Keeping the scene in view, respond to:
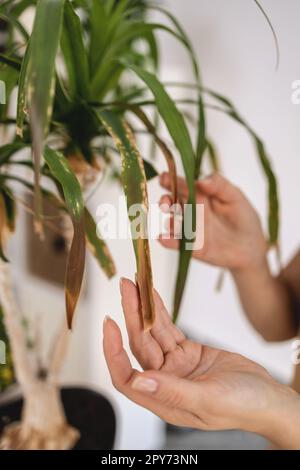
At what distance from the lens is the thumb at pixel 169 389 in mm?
431

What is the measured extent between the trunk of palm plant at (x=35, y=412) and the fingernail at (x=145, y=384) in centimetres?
43

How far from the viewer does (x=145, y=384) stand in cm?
→ 43

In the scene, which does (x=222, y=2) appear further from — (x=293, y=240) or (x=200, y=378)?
(x=200, y=378)

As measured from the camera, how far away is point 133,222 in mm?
472

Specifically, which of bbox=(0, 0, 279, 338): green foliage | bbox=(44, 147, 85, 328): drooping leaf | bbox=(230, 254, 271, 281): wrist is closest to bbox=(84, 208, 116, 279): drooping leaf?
bbox=(0, 0, 279, 338): green foliage

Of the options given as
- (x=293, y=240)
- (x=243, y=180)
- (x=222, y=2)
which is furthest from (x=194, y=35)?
(x=293, y=240)

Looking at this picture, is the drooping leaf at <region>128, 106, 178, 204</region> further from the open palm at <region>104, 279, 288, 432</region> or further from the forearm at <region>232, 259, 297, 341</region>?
the forearm at <region>232, 259, 297, 341</region>

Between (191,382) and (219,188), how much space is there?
17.3 inches

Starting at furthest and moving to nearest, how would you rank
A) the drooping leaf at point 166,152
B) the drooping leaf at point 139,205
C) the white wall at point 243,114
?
the white wall at point 243,114, the drooping leaf at point 166,152, the drooping leaf at point 139,205

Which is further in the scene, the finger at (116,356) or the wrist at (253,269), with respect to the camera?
the wrist at (253,269)

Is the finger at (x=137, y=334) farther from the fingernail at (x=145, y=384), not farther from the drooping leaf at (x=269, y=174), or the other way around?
the drooping leaf at (x=269, y=174)

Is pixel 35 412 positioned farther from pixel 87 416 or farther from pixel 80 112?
pixel 80 112

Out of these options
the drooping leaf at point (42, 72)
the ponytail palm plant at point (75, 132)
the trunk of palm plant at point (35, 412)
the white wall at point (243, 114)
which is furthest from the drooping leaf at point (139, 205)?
the white wall at point (243, 114)
